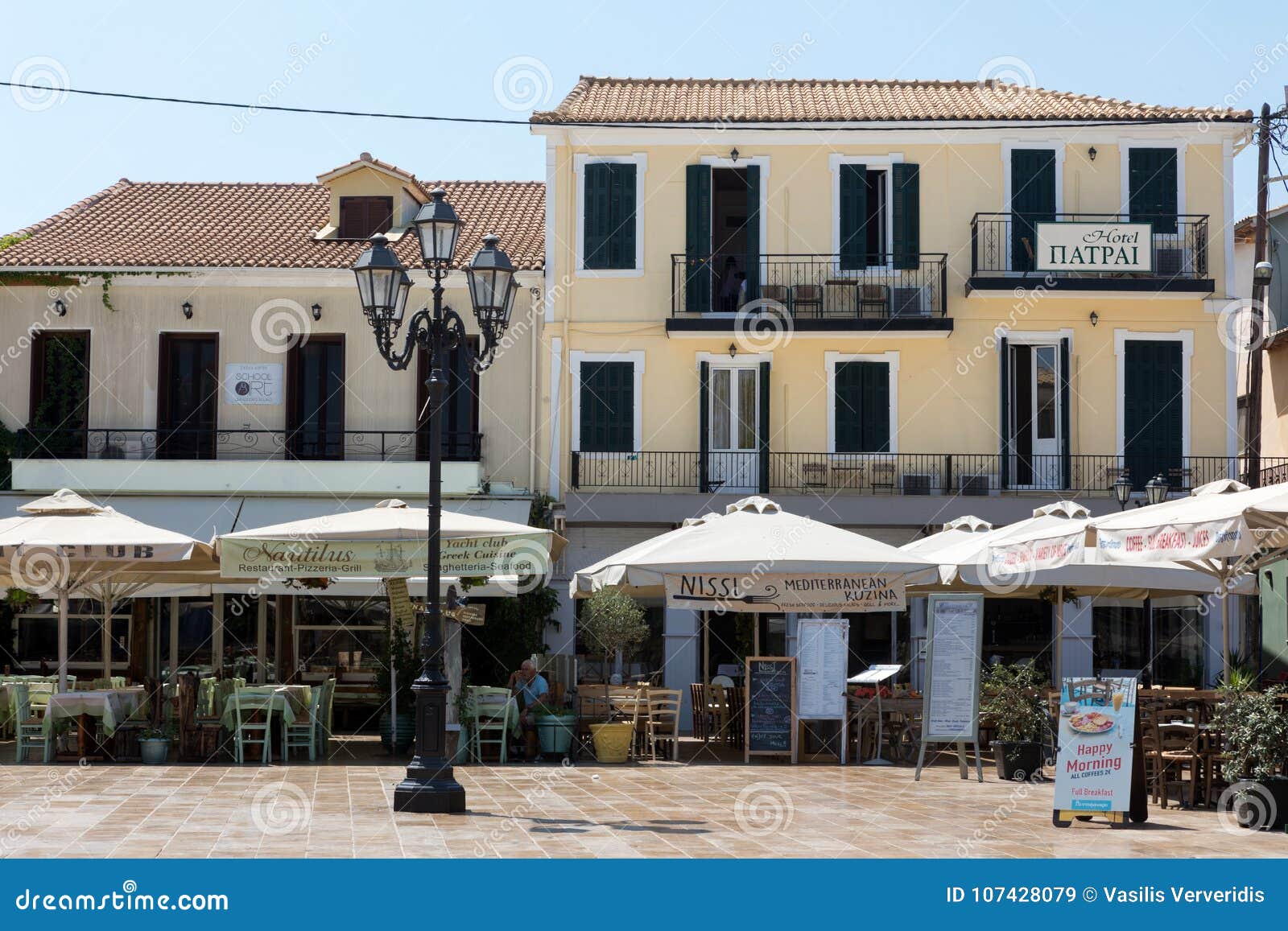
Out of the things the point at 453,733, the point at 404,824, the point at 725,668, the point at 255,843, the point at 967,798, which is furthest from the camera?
the point at 725,668

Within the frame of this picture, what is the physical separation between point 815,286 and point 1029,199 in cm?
357

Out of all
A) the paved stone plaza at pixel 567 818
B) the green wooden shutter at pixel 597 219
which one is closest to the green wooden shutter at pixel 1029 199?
the green wooden shutter at pixel 597 219

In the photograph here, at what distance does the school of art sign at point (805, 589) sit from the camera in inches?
570

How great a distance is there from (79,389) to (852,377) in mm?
11966

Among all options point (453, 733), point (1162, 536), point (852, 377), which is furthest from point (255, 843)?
point (852, 377)

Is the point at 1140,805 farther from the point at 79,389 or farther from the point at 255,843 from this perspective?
the point at 79,389

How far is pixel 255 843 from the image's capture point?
938cm

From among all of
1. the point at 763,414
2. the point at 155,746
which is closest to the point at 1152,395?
the point at 763,414

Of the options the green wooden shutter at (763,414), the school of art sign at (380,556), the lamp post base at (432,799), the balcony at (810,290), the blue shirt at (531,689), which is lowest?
the lamp post base at (432,799)

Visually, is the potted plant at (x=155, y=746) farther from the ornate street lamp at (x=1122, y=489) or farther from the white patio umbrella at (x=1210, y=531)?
the ornate street lamp at (x=1122, y=489)

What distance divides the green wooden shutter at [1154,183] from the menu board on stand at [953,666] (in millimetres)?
11181

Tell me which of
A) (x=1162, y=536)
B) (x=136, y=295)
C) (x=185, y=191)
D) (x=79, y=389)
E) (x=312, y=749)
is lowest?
(x=312, y=749)

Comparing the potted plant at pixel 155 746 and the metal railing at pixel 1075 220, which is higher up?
the metal railing at pixel 1075 220

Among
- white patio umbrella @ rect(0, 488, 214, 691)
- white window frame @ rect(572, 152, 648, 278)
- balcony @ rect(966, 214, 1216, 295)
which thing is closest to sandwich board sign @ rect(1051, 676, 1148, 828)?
white patio umbrella @ rect(0, 488, 214, 691)
